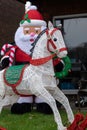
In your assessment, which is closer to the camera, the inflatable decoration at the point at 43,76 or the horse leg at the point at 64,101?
the inflatable decoration at the point at 43,76

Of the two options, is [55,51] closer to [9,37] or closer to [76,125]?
[76,125]

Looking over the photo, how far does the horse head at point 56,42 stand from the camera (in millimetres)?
5312

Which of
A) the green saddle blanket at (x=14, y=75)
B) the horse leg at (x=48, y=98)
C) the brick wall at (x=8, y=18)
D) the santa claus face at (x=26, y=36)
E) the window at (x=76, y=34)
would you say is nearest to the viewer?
the horse leg at (x=48, y=98)

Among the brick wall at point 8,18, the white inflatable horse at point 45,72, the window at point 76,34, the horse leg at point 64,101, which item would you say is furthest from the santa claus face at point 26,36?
the brick wall at point 8,18

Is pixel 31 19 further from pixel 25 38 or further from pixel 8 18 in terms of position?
pixel 8 18

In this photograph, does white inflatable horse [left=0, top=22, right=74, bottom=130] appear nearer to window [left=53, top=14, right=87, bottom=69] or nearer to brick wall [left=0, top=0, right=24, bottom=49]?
window [left=53, top=14, right=87, bottom=69]

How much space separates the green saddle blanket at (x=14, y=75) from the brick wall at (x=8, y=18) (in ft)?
33.4

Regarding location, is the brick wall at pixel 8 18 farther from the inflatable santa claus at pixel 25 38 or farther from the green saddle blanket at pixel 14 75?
the green saddle blanket at pixel 14 75

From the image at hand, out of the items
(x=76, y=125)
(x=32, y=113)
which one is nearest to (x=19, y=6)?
(x=32, y=113)

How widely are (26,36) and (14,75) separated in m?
1.61

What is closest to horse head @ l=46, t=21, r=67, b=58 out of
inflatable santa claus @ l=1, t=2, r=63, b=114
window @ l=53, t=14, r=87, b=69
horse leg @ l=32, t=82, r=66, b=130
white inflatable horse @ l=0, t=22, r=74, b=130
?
white inflatable horse @ l=0, t=22, r=74, b=130

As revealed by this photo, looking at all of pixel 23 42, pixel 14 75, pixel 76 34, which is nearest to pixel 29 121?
pixel 23 42

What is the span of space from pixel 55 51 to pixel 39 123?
1930 mm

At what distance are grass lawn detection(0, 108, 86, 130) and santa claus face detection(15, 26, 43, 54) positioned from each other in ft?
4.00
